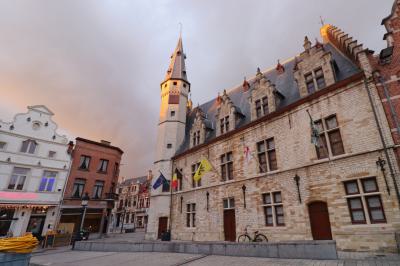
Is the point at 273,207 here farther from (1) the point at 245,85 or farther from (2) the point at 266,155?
(1) the point at 245,85

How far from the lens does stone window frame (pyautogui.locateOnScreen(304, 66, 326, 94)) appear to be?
486 inches

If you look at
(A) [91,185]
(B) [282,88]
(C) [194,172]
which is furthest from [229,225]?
(A) [91,185]

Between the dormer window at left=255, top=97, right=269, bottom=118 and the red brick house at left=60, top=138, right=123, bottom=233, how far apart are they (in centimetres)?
1958

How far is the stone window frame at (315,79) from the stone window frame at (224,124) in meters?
6.72

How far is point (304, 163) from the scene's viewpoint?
11.6 m

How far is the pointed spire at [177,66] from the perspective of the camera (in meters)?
26.8

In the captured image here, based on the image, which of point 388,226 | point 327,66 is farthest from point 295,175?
point 327,66

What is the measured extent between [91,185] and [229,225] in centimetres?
1717

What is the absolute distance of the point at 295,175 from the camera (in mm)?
11875

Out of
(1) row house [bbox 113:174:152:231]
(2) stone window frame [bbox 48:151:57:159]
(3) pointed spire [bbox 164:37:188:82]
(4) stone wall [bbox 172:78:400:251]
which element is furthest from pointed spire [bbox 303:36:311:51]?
(1) row house [bbox 113:174:152:231]

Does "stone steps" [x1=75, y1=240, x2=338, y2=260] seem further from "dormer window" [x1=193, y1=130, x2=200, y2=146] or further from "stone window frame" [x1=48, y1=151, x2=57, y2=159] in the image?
"stone window frame" [x1=48, y1=151, x2=57, y2=159]

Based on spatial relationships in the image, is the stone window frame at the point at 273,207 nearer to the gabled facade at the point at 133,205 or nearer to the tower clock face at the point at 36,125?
the tower clock face at the point at 36,125

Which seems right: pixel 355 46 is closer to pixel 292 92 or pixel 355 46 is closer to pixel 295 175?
pixel 292 92

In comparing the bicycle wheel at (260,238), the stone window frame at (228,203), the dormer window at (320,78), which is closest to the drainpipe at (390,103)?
the dormer window at (320,78)
